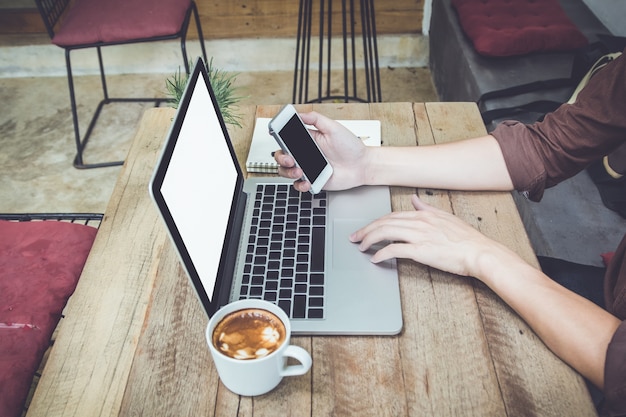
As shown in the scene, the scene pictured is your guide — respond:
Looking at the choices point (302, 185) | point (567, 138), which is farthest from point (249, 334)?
point (567, 138)

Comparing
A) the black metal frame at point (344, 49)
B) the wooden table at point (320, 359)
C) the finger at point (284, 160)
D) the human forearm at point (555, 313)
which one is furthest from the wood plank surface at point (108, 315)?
the black metal frame at point (344, 49)

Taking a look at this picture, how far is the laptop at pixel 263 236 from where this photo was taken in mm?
719

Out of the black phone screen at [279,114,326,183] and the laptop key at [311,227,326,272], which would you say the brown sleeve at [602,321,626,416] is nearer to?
the laptop key at [311,227,326,272]

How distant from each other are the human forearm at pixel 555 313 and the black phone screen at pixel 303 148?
1.21ft

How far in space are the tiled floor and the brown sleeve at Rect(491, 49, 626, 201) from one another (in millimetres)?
1772

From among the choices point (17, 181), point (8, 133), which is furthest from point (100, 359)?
point (8, 133)

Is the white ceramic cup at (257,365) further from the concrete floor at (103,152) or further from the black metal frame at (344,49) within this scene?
the black metal frame at (344,49)

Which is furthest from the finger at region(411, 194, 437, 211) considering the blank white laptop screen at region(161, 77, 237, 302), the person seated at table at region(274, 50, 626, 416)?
the blank white laptop screen at region(161, 77, 237, 302)

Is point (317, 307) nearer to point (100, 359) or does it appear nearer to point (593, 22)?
point (100, 359)

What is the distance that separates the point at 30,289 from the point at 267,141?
2.17ft

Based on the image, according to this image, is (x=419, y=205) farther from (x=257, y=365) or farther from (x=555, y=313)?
(x=257, y=365)

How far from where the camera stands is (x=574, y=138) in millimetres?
1058

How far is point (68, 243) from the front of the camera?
4.28ft

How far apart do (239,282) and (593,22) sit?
2.26m
